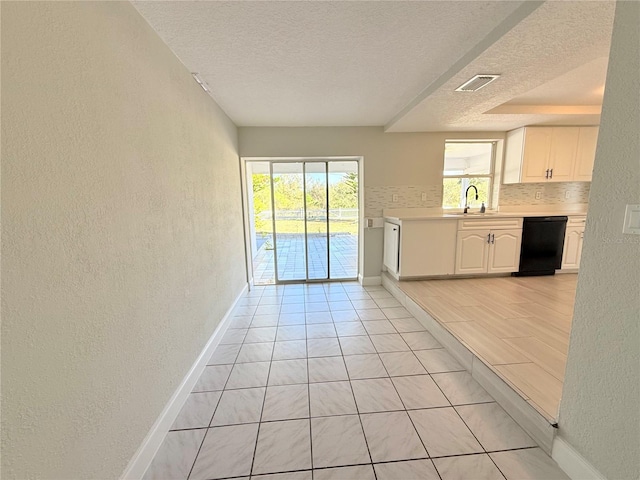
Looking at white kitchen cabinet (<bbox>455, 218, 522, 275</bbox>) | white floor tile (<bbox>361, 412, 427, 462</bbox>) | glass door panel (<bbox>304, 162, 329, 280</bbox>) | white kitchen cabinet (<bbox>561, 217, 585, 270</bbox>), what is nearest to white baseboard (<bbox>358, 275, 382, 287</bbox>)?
glass door panel (<bbox>304, 162, 329, 280</bbox>)

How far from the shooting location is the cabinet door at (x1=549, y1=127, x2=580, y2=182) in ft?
11.4

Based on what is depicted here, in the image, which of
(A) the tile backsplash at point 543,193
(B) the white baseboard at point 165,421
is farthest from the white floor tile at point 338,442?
(A) the tile backsplash at point 543,193

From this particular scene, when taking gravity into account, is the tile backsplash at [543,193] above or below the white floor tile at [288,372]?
above

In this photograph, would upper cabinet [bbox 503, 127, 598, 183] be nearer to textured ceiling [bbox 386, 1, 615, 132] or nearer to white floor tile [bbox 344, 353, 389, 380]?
textured ceiling [bbox 386, 1, 615, 132]

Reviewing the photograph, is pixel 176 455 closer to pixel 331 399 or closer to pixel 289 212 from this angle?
pixel 331 399

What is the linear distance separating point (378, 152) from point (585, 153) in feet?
9.25

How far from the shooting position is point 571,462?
1.17 metres

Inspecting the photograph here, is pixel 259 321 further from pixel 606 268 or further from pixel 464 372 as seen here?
pixel 606 268

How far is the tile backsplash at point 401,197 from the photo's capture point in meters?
3.72

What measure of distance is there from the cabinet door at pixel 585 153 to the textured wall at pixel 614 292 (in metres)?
3.49

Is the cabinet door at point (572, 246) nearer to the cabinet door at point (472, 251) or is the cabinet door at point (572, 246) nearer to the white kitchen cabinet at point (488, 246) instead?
the white kitchen cabinet at point (488, 246)

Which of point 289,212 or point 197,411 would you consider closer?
point 197,411

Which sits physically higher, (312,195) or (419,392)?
(312,195)

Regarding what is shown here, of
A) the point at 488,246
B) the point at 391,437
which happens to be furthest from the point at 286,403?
the point at 488,246
